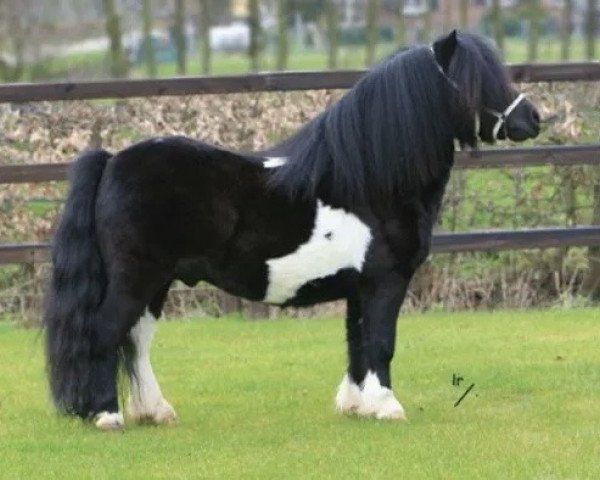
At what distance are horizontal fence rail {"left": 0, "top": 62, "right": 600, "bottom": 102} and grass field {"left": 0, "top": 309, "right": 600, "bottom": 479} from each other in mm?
1616

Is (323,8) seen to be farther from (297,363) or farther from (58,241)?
(58,241)

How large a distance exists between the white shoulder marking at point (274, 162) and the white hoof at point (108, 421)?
1344 millimetres

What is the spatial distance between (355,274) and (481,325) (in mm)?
3262

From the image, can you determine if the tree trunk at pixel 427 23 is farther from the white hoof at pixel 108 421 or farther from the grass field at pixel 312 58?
the white hoof at pixel 108 421

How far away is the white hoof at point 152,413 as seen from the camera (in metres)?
7.17

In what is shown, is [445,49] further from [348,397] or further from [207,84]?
[207,84]

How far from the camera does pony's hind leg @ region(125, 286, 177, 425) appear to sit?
23.4 feet

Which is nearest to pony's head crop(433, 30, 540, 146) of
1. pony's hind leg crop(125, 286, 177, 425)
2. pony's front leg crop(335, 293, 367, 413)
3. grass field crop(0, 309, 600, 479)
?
pony's front leg crop(335, 293, 367, 413)

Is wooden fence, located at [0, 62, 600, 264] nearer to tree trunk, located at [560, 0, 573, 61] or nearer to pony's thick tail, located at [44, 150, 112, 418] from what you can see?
tree trunk, located at [560, 0, 573, 61]

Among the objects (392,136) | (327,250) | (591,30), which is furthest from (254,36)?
(327,250)

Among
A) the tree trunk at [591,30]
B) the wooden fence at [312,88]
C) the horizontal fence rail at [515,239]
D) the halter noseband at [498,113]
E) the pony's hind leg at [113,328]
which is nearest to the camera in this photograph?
the pony's hind leg at [113,328]

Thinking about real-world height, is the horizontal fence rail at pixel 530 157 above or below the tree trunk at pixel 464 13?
below

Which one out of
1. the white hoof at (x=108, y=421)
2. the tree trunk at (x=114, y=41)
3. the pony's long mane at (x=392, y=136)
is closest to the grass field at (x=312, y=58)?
the tree trunk at (x=114, y=41)

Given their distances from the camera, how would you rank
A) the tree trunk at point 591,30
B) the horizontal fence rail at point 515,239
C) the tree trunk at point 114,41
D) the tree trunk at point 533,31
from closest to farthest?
the horizontal fence rail at point 515,239 < the tree trunk at point 114,41 < the tree trunk at point 591,30 < the tree trunk at point 533,31
